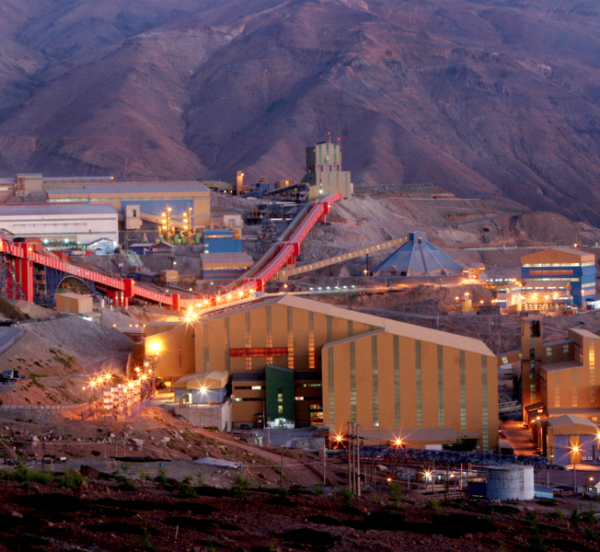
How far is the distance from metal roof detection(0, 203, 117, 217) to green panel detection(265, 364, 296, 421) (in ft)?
187

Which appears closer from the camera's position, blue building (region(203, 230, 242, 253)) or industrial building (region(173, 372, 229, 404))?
industrial building (region(173, 372, 229, 404))

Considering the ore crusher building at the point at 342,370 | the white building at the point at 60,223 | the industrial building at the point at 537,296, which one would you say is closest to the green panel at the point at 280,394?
the ore crusher building at the point at 342,370


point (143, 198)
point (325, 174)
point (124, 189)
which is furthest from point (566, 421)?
point (325, 174)

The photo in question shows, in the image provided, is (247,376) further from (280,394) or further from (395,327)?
(395,327)

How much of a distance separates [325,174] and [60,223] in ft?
130

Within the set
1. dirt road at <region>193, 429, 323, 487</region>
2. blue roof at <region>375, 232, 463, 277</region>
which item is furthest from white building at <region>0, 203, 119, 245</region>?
dirt road at <region>193, 429, 323, 487</region>

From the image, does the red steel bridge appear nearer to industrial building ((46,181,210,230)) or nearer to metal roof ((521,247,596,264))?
Result: metal roof ((521,247,596,264))

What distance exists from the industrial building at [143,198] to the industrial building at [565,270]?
3989 centimetres

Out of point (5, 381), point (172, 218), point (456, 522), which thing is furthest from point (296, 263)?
point (456, 522)

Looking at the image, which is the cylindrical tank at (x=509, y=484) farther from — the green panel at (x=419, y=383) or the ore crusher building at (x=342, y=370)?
the green panel at (x=419, y=383)

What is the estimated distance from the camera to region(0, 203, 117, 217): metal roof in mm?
107688

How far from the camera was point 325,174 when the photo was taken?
13512cm

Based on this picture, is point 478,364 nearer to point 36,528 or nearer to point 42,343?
point 42,343

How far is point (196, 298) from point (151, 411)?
135 feet
